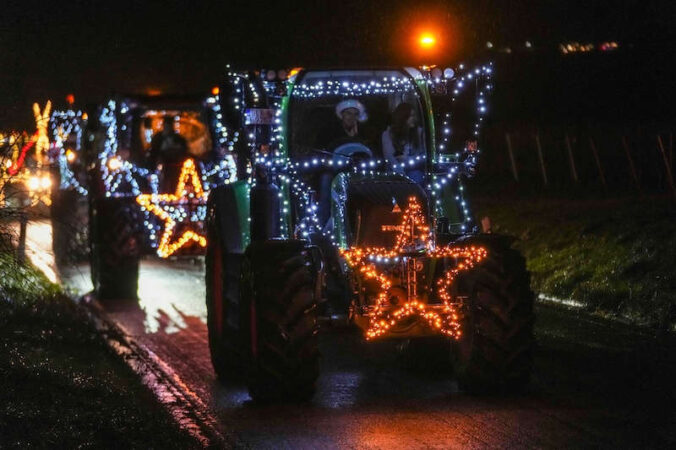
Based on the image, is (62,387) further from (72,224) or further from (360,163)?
(72,224)

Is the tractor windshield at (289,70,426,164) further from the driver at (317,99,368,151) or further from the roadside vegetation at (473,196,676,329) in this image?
the roadside vegetation at (473,196,676,329)

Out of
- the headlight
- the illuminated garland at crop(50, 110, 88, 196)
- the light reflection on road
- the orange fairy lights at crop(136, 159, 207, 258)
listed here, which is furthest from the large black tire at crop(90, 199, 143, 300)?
the headlight

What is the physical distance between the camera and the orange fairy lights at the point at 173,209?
17.8 metres

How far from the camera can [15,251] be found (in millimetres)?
11586

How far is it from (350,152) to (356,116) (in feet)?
1.53

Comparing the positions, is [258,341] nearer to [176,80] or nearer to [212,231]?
[212,231]

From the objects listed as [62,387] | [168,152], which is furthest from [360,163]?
[168,152]

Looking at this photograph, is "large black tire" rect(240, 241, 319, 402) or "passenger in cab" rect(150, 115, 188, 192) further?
"passenger in cab" rect(150, 115, 188, 192)

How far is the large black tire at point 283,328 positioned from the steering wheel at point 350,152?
154 cm

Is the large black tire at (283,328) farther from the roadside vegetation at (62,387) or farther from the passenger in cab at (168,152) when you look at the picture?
the passenger in cab at (168,152)

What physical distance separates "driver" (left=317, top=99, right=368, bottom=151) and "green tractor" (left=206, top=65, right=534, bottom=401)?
1 cm

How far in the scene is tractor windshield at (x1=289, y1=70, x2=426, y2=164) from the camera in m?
11.6

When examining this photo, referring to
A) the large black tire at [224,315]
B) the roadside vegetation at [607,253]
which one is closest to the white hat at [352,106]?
the large black tire at [224,315]

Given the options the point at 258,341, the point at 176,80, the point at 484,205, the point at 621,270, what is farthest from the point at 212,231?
the point at 176,80
